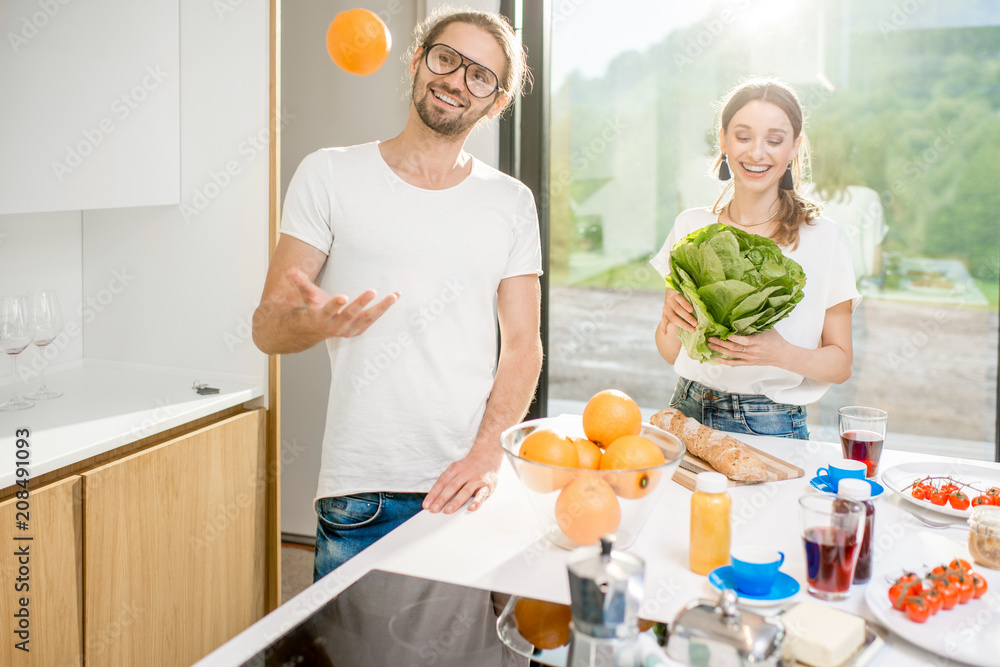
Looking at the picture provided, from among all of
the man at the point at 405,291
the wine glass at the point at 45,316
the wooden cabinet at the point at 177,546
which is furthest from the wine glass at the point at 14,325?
the man at the point at 405,291

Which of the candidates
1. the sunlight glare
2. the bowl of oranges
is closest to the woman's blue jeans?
the bowl of oranges

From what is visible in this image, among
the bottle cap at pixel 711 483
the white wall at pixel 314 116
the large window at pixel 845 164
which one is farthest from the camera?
the white wall at pixel 314 116

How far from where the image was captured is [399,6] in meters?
2.86

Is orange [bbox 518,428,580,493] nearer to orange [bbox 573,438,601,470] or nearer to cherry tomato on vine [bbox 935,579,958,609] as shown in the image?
orange [bbox 573,438,601,470]

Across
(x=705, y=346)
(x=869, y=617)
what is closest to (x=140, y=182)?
(x=705, y=346)

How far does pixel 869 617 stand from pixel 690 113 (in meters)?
2.13

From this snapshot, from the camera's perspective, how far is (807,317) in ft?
6.16

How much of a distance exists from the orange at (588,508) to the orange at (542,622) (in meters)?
0.12

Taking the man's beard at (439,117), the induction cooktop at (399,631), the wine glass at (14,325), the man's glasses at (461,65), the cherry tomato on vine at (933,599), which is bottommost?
the induction cooktop at (399,631)

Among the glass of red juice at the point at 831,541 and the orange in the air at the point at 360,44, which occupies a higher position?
the orange in the air at the point at 360,44

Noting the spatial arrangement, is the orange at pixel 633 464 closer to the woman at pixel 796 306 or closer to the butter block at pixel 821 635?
the butter block at pixel 821 635

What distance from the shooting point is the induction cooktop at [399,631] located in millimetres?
880

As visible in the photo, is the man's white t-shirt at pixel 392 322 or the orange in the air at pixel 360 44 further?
the orange in the air at pixel 360 44

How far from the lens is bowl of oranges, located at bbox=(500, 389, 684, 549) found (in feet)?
3.46
